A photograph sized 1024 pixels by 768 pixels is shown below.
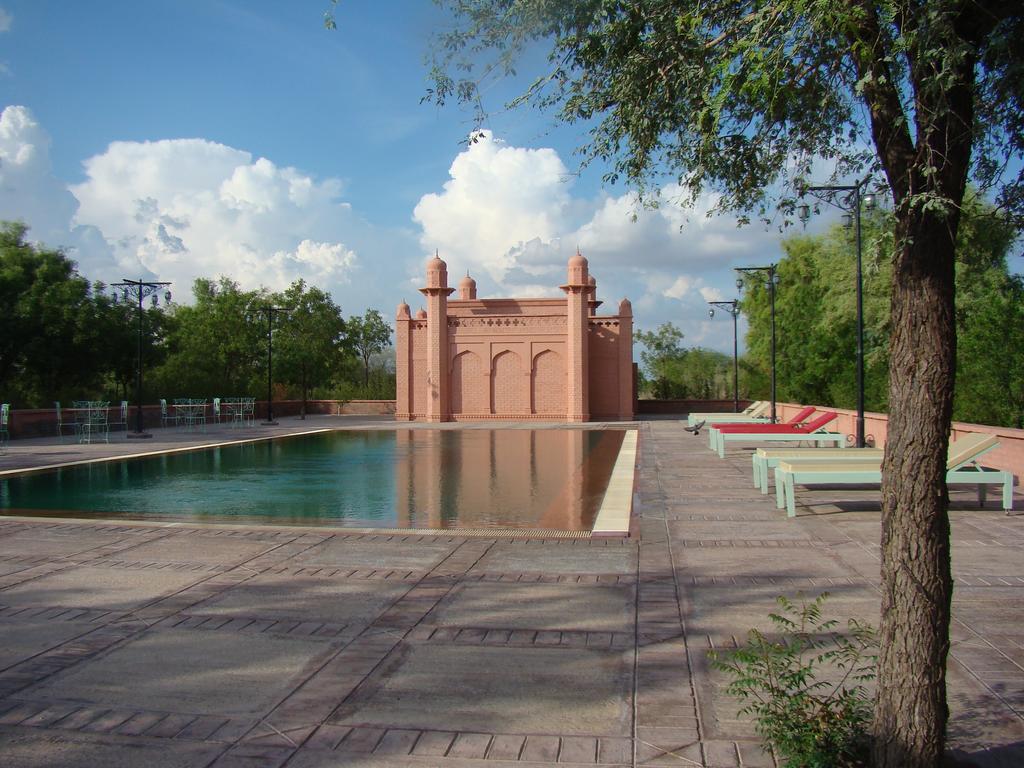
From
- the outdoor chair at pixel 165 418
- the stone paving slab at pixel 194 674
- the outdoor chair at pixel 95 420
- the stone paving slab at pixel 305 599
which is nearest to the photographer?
the stone paving slab at pixel 194 674

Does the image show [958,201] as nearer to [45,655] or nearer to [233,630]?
[233,630]

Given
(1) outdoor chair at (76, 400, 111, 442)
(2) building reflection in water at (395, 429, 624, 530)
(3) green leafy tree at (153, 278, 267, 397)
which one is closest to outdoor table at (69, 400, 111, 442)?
(1) outdoor chair at (76, 400, 111, 442)

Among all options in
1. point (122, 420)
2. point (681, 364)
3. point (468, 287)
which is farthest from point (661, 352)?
point (122, 420)

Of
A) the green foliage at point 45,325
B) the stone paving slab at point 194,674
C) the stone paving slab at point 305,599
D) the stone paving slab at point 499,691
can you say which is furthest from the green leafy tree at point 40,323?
the stone paving slab at point 499,691

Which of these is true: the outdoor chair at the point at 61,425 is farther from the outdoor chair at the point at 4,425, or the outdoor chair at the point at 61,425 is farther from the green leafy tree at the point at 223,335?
the green leafy tree at the point at 223,335

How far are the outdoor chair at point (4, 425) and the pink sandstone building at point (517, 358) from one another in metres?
17.3

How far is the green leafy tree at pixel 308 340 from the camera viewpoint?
142ft

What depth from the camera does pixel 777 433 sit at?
16.7 meters

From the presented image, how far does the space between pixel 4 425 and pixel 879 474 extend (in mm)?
22693

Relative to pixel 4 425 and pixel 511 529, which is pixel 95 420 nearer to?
pixel 4 425

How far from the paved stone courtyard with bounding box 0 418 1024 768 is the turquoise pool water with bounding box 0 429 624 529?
1.69 meters

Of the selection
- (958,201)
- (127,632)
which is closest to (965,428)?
(958,201)

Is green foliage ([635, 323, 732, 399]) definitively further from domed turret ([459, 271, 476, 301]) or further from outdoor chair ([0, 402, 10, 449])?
outdoor chair ([0, 402, 10, 449])

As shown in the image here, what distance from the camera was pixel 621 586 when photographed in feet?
19.7
